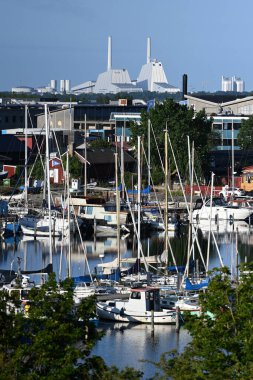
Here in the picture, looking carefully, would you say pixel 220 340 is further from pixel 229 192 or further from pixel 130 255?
pixel 229 192

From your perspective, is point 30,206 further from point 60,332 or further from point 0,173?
point 60,332

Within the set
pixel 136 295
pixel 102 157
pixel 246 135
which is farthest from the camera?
pixel 246 135

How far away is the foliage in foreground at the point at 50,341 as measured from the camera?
12672 mm

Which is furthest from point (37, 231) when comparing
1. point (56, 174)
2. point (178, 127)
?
point (178, 127)

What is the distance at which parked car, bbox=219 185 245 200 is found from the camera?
42812mm

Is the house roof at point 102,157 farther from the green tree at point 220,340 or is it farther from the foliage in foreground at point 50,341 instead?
the foliage in foreground at point 50,341

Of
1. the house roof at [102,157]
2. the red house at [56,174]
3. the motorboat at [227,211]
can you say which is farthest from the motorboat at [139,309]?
the house roof at [102,157]

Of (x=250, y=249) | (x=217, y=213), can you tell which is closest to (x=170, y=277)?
(x=250, y=249)

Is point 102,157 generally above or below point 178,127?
below

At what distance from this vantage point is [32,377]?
41.5 ft

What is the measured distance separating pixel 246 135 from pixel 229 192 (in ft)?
39.6

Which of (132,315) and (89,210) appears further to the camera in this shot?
(89,210)

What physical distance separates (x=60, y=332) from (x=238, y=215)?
26934 mm

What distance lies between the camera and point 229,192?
4338 cm
